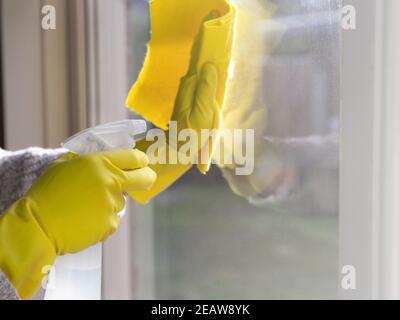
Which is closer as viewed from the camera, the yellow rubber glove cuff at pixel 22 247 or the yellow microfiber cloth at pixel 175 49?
the yellow rubber glove cuff at pixel 22 247

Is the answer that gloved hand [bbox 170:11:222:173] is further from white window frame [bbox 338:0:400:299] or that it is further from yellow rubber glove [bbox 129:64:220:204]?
white window frame [bbox 338:0:400:299]

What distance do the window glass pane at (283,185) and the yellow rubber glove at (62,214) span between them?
19cm

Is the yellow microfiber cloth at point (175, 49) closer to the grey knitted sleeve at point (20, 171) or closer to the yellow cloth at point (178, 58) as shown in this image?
the yellow cloth at point (178, 58)

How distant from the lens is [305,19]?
0.59 meters

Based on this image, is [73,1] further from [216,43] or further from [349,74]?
[349,74]

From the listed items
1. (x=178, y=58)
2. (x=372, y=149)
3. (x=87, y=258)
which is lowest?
(x=87, y=258)

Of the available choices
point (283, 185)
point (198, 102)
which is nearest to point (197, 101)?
point (198, 102)

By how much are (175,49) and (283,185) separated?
198 millimetres

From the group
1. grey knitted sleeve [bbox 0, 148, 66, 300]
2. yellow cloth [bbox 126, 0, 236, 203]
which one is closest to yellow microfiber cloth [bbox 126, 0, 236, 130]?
yellow cloth [bbox 126, 0, 236, 203]

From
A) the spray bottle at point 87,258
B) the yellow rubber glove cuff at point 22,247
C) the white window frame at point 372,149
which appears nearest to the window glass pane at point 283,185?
the white window frame at point 372,149

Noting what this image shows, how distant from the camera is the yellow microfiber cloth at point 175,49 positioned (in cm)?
58

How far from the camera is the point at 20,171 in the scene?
2.06 ft

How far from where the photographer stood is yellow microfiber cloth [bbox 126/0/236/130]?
0.58 meters

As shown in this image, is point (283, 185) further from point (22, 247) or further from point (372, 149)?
point (22, 247)
